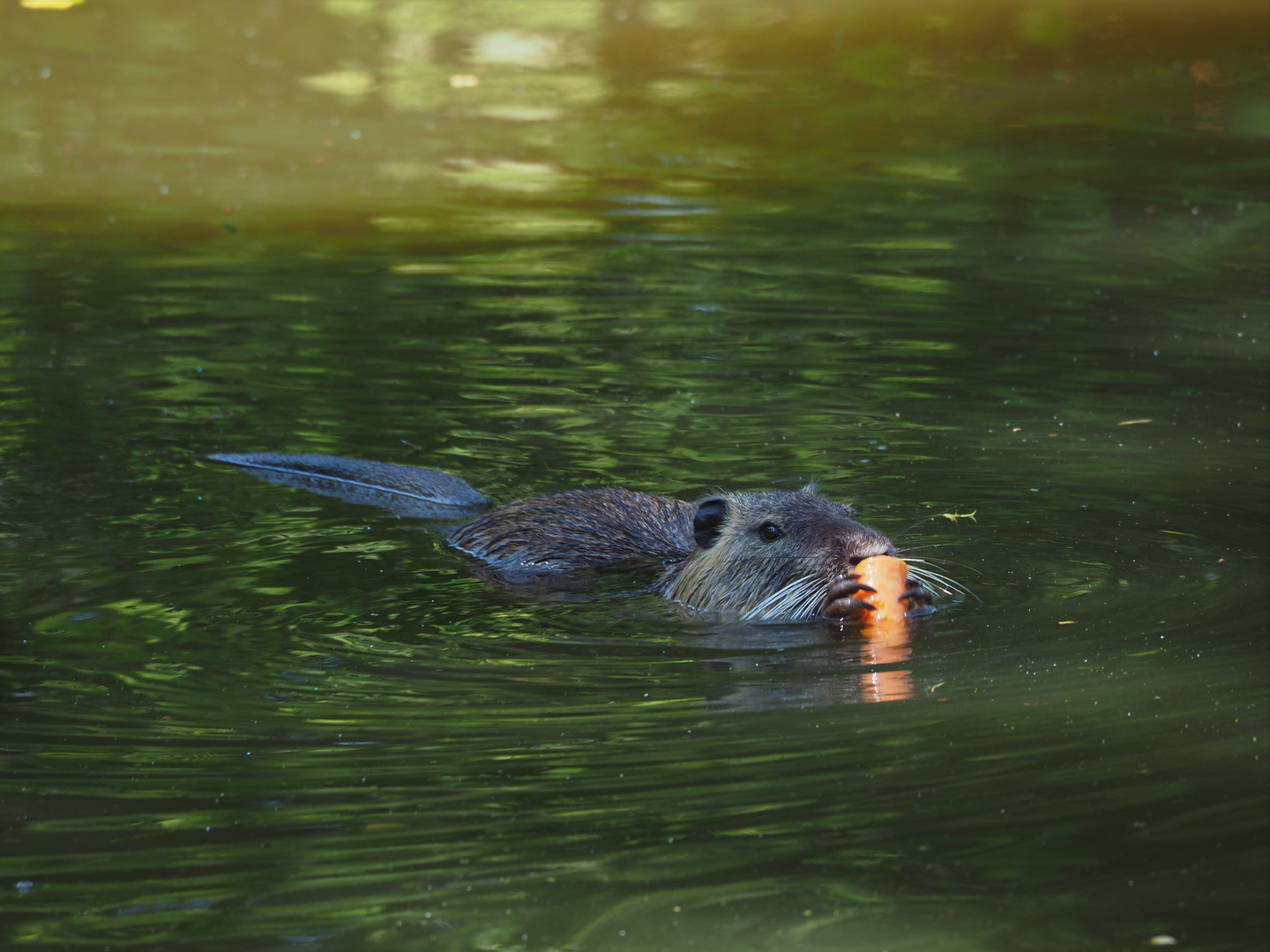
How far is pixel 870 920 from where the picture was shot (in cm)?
357

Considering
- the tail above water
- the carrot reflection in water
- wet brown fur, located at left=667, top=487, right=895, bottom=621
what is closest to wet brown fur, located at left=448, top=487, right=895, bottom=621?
wet brown fur, located at left=667, top=487, right=895, bottom=621

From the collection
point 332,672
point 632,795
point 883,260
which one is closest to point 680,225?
point 883,260

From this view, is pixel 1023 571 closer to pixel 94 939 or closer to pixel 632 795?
pixel 632 795

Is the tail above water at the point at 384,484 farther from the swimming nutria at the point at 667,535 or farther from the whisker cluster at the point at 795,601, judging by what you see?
the whisker cluster at the point at 795,601

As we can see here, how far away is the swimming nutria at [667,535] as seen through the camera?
5.90m

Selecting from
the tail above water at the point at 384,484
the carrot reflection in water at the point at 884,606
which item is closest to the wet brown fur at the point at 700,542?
the carrot reflection in water at the point at 884,606

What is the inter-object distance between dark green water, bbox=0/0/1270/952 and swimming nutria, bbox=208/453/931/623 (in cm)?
16

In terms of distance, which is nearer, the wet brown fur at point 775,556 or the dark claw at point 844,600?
the dark claw at point 844,600

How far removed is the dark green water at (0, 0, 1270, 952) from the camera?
388cm

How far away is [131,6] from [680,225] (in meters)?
10.4

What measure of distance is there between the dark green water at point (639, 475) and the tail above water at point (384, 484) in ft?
0.48

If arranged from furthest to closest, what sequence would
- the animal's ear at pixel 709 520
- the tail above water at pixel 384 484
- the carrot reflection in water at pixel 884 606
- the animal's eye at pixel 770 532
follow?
the tail above water at pixel 384 484
the animal's ear at pixel 709 520
the animal's eye at pixel 770 532
the carrot reflection in water at pixel 884 606

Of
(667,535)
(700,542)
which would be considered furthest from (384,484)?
(700,542)

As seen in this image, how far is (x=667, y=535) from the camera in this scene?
6902mm
